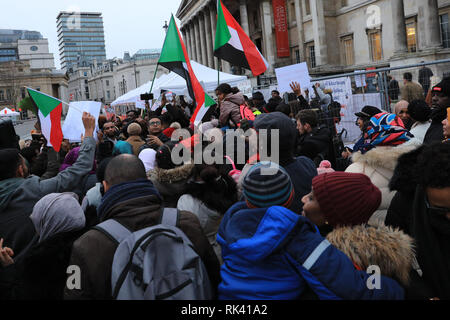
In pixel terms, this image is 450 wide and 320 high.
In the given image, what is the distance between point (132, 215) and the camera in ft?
6.88

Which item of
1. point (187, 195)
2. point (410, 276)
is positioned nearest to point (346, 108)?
point (187, 195)

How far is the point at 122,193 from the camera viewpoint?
86.5 inches

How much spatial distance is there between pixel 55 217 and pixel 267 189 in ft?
5.10

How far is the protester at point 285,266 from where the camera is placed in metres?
1.67

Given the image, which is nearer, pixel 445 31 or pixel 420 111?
pixel 420 111

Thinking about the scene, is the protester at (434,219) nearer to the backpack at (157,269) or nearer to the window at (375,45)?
the backpack at (157,269)

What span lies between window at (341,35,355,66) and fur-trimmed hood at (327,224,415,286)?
2741 centimetres

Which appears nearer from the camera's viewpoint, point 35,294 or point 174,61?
point 35,294

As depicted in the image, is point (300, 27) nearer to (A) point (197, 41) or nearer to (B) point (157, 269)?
(A) point (197, 41)

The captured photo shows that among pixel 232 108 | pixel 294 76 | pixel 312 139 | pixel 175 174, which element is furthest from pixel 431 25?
pixel 175 174

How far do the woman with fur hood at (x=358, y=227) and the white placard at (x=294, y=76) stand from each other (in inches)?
278

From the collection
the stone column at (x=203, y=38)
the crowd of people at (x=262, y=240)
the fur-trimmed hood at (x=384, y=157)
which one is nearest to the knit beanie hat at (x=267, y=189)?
the crowd of people at (x=262, y=240)

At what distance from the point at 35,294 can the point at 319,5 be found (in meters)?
28.1
